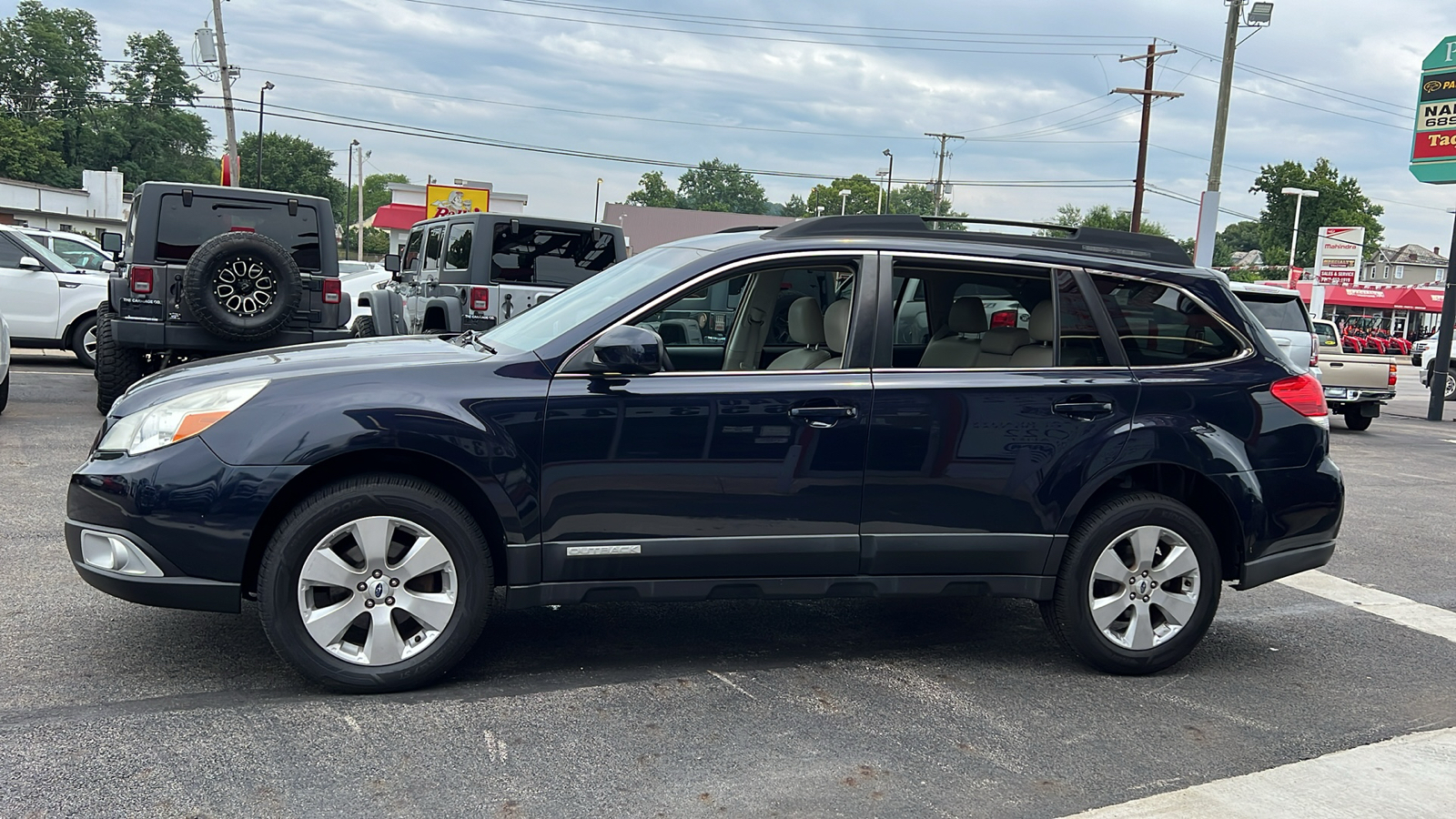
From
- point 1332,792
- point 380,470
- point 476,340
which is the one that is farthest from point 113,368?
point 1332,792

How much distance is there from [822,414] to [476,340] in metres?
1.53

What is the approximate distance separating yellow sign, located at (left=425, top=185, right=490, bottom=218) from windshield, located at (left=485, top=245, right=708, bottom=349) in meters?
36.8

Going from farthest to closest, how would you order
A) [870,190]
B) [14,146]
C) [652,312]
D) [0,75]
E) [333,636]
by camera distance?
[870,190]
[0,75]
[14,146]
[652,312]
[333,636]

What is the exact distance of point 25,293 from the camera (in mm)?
13719

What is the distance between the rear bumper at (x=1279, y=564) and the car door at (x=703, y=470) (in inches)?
69.6

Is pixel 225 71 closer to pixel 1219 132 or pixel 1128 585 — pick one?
pixel 1219 132

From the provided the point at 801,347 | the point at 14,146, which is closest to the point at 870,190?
the point at 14,146

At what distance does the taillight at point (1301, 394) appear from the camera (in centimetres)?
494

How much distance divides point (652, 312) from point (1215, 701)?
268cm

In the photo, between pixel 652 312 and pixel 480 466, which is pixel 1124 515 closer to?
pixel 652 312

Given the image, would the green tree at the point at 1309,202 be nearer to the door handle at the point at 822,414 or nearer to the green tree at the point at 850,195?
the green tree at the point at 850,195

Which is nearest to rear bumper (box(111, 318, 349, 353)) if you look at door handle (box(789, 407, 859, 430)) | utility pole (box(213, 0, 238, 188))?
door handle (box(789, 407, 859, 430))

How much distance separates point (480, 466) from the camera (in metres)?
4.08

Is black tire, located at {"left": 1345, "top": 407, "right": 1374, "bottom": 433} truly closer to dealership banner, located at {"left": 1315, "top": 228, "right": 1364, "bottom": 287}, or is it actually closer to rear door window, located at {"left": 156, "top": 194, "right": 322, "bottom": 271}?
rear door window, located at {"left": 156, "top": 194, "right": 322, "bottom": 271}
